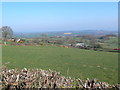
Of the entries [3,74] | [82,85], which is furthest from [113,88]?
[3,74]

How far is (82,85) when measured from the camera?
2113mm

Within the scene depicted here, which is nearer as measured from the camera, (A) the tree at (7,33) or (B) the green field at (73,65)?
(B) the green field at (73,65)

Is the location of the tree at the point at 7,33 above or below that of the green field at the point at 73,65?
above

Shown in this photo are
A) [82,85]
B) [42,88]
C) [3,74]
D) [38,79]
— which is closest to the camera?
[42,88]

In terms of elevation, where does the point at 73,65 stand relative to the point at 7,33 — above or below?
below

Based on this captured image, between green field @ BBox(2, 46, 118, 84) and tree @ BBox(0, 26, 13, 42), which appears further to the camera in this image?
tree @ BBox(0, 26, 13, 42)

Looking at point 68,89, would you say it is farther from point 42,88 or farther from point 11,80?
point 11,80

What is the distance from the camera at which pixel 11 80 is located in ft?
7.10

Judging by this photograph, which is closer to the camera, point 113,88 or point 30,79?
point 113,88

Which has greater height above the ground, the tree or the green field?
the tree

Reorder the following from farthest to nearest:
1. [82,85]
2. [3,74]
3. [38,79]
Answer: [3,74]
[38,79]
[82,85]

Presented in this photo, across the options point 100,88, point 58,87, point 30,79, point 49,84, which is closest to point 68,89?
point 58,87

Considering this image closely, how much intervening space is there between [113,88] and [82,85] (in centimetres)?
46

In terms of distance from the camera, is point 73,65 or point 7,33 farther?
point 7,33
